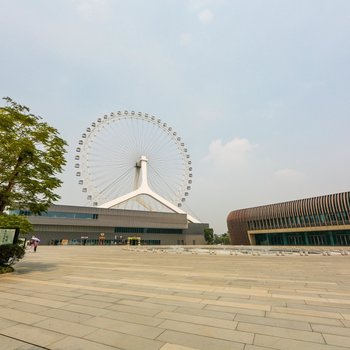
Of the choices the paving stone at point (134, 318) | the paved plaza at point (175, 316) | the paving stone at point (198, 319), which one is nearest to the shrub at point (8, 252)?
the paved plaza at point (175, 316)

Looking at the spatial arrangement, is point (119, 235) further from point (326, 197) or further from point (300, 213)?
point (326, 197)

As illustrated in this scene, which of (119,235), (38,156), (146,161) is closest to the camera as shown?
(38,156)

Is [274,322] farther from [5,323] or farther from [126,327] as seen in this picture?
[5,323]

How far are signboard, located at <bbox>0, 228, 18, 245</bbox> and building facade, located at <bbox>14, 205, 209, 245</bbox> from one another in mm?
50760

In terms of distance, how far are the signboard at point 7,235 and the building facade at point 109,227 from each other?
50.8m

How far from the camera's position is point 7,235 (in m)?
13.1

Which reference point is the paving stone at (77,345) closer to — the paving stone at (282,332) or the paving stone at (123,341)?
the paving stone at (123,341)

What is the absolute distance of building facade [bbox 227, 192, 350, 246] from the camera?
55094 millimetres

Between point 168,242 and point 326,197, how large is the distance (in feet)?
169

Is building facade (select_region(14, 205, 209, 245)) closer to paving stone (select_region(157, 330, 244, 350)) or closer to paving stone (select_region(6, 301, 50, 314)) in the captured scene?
paving stone (select_region(6, 301, 50, 314))

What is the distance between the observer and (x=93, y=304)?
669 cm

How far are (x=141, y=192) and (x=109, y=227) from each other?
50.0 feet

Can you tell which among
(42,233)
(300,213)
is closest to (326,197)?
(300,213)

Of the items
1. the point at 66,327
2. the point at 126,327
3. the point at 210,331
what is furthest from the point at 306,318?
the point at 66,327
